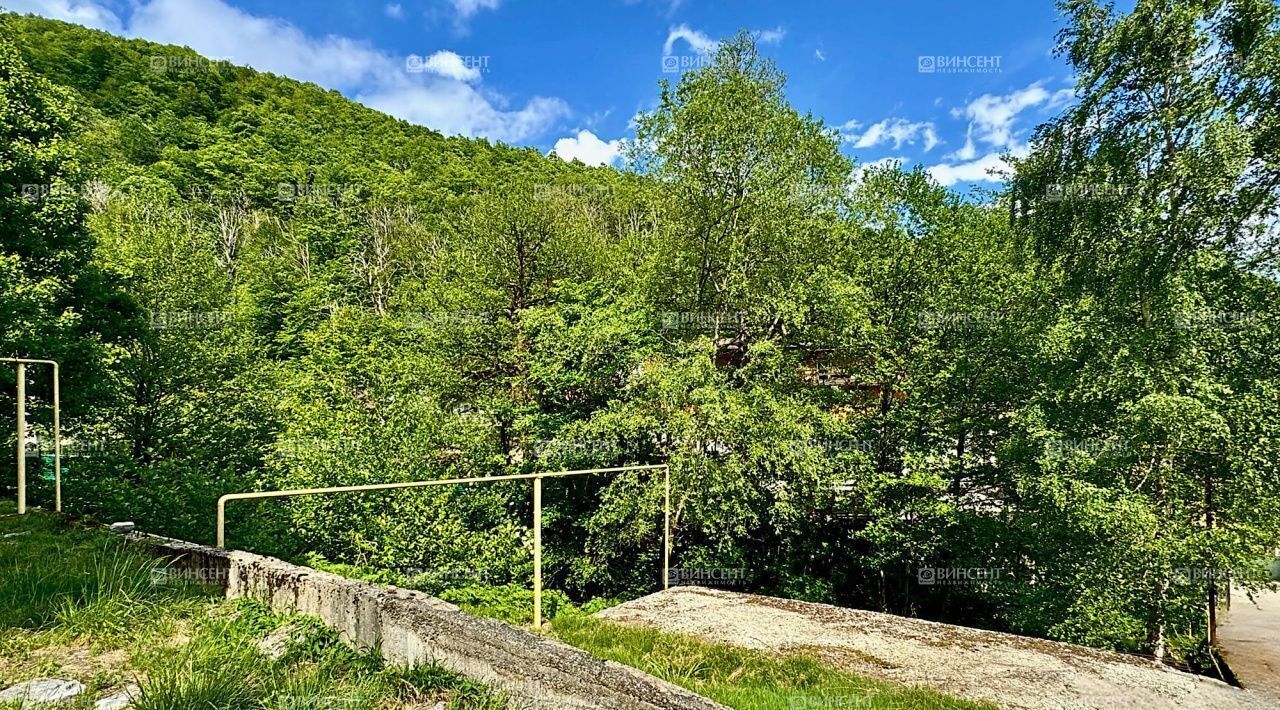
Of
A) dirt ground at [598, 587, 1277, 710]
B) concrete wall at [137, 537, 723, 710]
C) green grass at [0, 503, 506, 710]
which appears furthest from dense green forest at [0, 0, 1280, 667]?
concrete wall at [137, 537, 723, 710]

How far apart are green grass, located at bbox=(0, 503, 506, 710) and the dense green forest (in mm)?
6695

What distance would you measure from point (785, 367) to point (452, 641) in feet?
30.2

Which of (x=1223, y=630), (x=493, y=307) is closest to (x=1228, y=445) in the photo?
(x=1223, y=630)

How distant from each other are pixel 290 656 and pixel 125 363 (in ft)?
41.9

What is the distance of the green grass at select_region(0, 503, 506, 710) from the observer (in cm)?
227

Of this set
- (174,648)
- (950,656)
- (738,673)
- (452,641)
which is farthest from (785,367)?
(174,648)

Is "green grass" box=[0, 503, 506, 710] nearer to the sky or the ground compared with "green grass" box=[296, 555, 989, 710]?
nearer to the sky

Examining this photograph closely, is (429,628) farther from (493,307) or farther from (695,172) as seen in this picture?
(493,307)

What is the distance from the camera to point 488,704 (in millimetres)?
2363

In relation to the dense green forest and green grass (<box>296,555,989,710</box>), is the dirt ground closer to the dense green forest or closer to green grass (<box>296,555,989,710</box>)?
green grass (<box>296,555,989,710</box>)

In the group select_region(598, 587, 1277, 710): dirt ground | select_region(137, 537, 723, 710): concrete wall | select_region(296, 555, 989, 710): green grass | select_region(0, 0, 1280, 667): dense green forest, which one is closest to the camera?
select_region(137, 537, 723, 710): concrete wall

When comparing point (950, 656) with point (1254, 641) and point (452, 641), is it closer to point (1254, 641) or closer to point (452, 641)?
point (452, 641)

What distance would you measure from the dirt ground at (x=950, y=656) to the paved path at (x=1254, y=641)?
441 cm

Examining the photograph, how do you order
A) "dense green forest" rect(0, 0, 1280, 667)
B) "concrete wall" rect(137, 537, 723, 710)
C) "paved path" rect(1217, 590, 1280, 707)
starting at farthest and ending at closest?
"paved path" rect(1217, 590, 1280, 707)
"dense green forest" rect(0, 0, 1280, 667)
"concrete wall" rect(137, 537, 723, 710)
